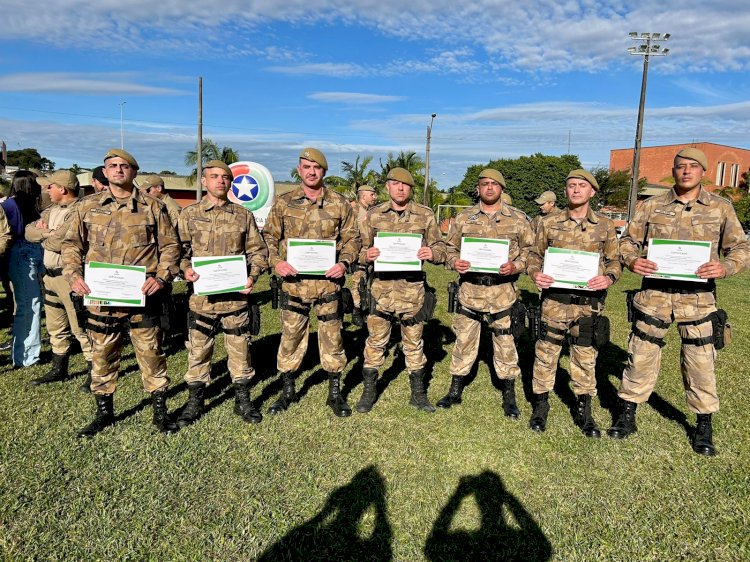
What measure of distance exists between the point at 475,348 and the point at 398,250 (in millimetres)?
1378

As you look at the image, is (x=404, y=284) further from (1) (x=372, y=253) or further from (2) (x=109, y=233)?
(2) (x=109, y=233)

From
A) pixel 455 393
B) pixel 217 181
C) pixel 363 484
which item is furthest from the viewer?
pixel 455 393

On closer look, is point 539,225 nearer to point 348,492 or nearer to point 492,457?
point 492,457

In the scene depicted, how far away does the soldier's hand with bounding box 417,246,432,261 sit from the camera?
16.3ft

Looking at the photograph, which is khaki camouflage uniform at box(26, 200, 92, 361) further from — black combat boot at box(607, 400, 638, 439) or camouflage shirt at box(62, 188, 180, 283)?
black combat boot at box(607, 400, 638, 439)

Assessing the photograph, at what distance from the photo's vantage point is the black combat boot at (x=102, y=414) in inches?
178

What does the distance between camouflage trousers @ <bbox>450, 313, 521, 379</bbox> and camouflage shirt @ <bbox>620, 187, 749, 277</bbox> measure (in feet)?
4.51

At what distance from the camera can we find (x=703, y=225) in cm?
427

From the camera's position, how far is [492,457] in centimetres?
435

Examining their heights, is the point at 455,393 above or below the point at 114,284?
below

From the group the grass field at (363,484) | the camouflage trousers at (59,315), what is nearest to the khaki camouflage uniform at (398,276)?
the grass field at (363,484)

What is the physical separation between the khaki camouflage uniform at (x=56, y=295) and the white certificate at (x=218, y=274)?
6.99 ft

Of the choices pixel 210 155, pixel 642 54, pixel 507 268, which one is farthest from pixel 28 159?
pixel 507 268

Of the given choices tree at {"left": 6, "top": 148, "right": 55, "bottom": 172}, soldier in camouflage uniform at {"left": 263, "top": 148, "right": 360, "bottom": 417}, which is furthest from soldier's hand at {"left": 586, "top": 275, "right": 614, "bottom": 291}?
tree at {"left": 6, "top": 148, "right": 55, "bottom": 172}
